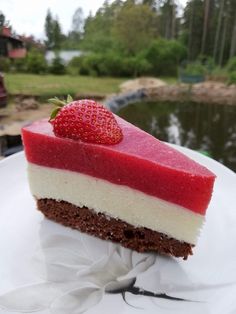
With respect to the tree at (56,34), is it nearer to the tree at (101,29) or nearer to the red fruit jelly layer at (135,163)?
the tree at (101,29)

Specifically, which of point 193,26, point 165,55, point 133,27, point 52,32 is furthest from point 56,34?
point 193,26

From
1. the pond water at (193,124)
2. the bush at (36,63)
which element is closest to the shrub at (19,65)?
the bush at (36,63)

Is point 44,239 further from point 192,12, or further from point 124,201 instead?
point 192,12

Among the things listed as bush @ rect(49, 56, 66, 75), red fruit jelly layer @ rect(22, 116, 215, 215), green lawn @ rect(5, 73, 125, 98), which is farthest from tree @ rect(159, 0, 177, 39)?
red fruit jelly layer @ rect(22, 116, 215, 215)

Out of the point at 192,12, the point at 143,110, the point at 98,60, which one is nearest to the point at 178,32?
the point at 192,12

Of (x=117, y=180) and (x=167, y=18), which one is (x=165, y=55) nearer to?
(x=167, y=18)

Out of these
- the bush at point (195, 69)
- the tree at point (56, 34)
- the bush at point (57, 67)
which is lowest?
the bush at point (195, 69)

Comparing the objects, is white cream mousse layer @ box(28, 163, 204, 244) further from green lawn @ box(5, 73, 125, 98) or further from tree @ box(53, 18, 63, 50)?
tree @ box(53, 18, 63, 50)
